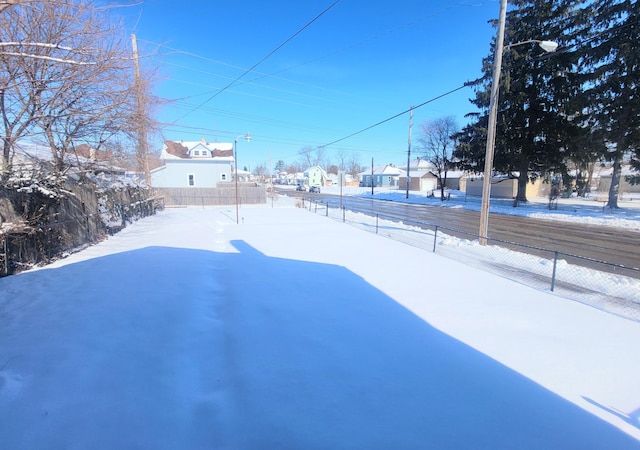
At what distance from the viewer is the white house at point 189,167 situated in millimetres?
32781

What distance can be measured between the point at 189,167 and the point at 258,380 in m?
34.1

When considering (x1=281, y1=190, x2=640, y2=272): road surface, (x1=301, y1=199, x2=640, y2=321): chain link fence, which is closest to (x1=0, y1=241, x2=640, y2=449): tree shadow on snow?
(x1=301, y1=199, x2=640, y2=321): chain link fence

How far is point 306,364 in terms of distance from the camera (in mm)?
3320

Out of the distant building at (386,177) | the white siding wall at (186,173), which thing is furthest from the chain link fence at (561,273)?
the distant building at (386,177)

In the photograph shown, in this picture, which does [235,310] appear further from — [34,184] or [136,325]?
[34,184]

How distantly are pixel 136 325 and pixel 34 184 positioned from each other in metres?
5.32

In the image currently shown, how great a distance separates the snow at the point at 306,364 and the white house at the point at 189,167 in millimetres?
29197

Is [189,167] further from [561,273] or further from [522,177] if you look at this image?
[561,273]

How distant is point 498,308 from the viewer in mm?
4969

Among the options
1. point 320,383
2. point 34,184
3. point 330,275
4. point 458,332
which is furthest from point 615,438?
point 34,184

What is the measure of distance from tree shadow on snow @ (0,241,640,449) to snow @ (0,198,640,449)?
16mm

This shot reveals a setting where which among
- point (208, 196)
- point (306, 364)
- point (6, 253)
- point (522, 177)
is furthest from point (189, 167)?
point (306, 364)

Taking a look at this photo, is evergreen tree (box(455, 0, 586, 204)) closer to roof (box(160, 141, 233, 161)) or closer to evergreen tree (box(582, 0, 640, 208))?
evergreen tree (box(582, 0, 640, 208))

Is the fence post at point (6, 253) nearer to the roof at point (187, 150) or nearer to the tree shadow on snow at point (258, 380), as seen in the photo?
the tree shadow on snow at point (258, 380)
